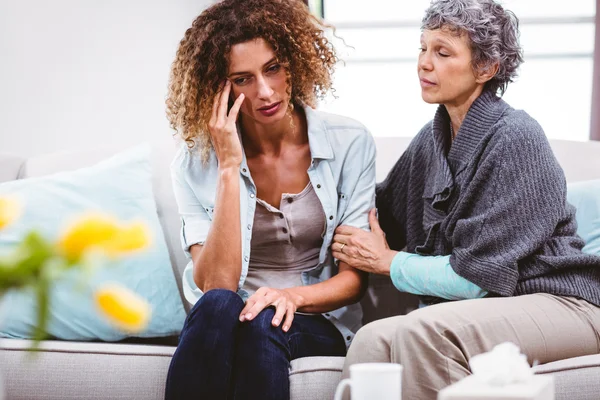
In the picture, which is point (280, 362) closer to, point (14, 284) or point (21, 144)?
point (14, 284)

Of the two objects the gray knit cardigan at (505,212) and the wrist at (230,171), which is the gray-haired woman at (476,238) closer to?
the gray knit cardigan at (505,212)

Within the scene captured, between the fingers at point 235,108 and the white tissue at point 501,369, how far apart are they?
1056 mm

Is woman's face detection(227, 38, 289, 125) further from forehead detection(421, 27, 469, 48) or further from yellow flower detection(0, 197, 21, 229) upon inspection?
yellow flower detection(0, 197, 21, 229)

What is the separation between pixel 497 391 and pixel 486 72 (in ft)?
3.41

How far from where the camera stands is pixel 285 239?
75.9 inches

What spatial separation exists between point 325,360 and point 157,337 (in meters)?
0.62

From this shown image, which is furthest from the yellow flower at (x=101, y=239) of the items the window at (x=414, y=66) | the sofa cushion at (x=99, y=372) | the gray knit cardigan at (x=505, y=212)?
the window at (x=414, y=66)

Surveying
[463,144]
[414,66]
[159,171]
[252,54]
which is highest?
[252,54]

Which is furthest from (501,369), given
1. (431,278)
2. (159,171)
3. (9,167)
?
(9,167)

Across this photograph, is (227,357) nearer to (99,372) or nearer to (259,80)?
(99,372)

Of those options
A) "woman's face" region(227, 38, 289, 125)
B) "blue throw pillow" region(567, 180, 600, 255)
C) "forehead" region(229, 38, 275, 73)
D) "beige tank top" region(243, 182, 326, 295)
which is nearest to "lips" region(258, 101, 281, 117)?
"woman's face" region(227, 38, 289, 125)

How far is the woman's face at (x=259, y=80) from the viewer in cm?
182

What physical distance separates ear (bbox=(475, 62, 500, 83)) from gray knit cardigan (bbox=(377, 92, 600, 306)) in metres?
0.04

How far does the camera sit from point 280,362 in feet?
5.19
